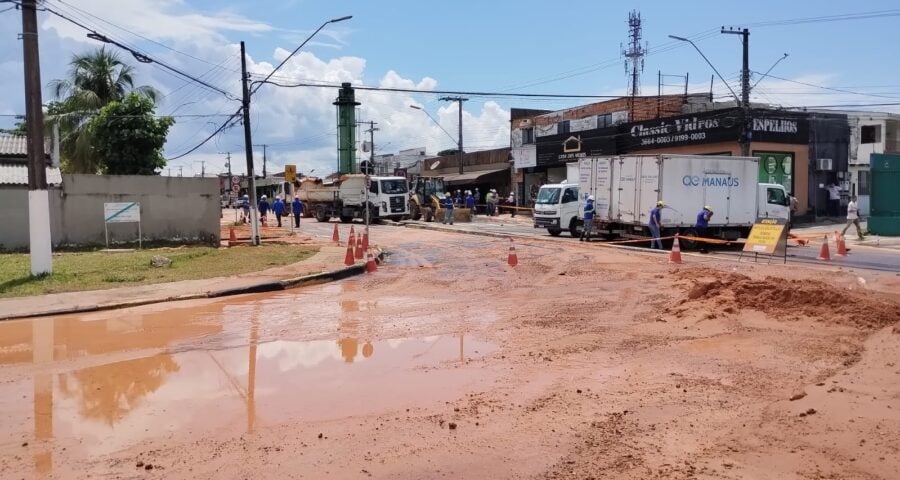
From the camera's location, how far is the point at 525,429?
5645 millimetres

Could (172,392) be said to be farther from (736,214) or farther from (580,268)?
(736,214)

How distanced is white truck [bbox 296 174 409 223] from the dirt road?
2829 cm

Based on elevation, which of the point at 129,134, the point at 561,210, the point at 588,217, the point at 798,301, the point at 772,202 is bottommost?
the point at 798,301

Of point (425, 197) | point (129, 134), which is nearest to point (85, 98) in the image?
point (129, 134)

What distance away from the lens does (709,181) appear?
76.6 ft

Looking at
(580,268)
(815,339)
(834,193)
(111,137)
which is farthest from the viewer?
(834,193)

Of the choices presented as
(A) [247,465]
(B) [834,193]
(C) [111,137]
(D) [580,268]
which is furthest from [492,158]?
(A) [247,465]

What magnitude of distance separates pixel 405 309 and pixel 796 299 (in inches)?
230

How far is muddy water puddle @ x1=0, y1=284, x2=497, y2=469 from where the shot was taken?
604 cm

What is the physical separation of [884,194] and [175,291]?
26.6 metres

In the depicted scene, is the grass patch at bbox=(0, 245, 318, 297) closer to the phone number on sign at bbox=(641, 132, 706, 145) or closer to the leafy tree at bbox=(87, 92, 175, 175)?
the leafy tree at bbox=(87, 92, 175, 175)

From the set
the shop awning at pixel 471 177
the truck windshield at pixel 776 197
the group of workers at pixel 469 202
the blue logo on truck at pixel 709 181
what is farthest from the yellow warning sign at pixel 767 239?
the shop awning at pixel 471 177

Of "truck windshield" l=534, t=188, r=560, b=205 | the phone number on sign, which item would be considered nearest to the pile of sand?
"truck windshield" l=534, t=188, r=560, b=205

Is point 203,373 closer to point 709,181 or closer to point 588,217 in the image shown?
point 588,217
